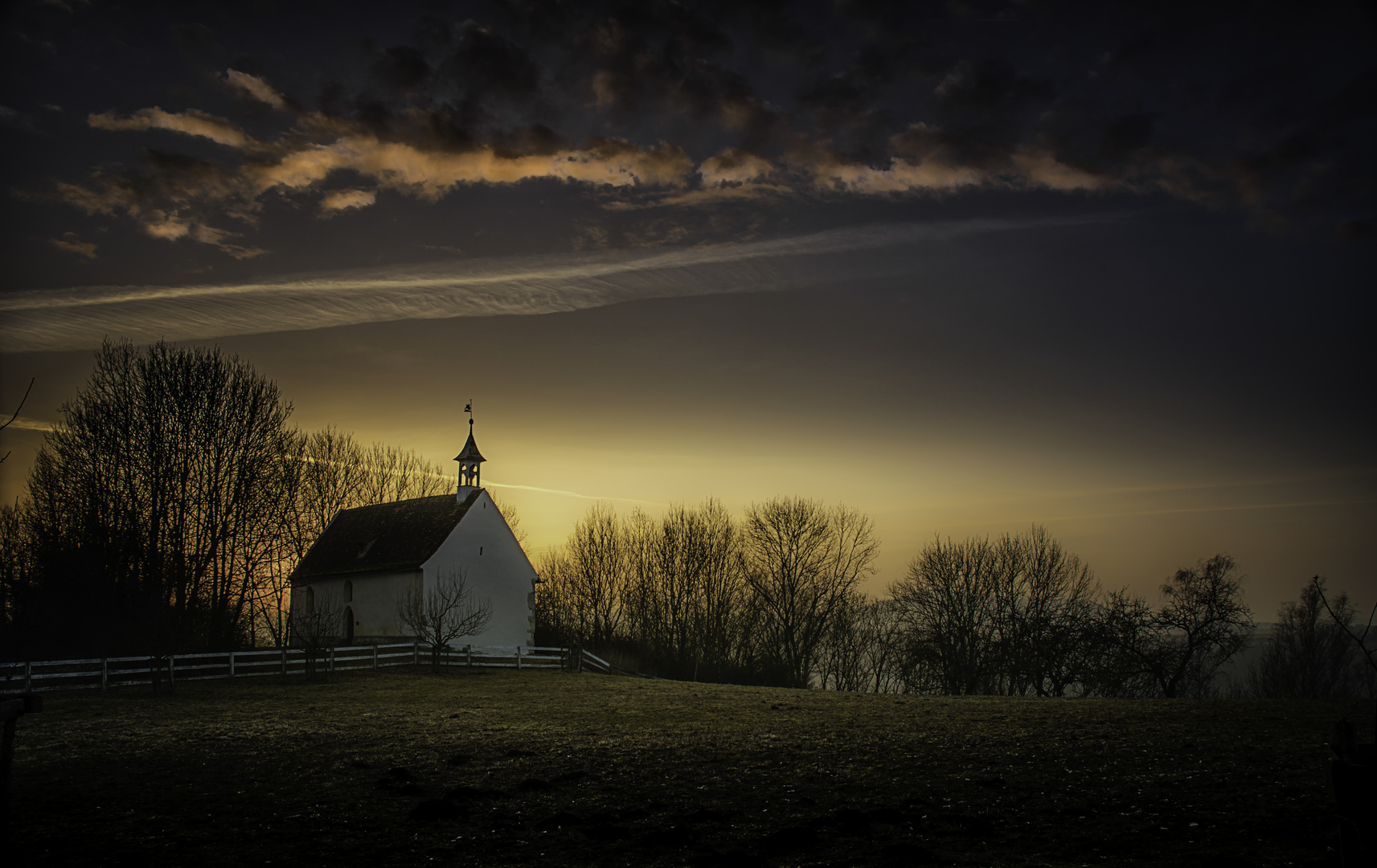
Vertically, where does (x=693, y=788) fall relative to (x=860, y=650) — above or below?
above

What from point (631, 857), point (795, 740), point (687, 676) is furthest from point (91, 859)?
point (687, 676)

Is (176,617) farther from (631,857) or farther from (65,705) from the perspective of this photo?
(631,857)

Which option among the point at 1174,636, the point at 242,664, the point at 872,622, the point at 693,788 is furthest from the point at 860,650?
the point at 693,788

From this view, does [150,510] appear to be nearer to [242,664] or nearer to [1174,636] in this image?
[242,664]

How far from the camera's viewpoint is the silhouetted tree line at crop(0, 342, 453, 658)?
33.4 m

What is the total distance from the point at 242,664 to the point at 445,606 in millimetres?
10508

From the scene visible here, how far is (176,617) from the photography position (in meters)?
29.0

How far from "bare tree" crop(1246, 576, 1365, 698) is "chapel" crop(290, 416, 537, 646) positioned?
151ft

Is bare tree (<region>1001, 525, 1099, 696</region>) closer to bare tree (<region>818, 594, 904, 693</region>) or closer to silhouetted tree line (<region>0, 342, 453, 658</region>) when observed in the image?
bare tree (<region>818, 594, 904, 693</region>)

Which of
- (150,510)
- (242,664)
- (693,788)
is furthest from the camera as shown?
(150,510)

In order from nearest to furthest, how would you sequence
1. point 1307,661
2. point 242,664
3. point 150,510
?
1. point 242,664
2. point 150,510
3. point 1307,661

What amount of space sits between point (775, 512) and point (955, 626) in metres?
14.4

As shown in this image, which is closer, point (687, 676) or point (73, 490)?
point (73, 490)

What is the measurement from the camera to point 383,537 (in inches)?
1763
